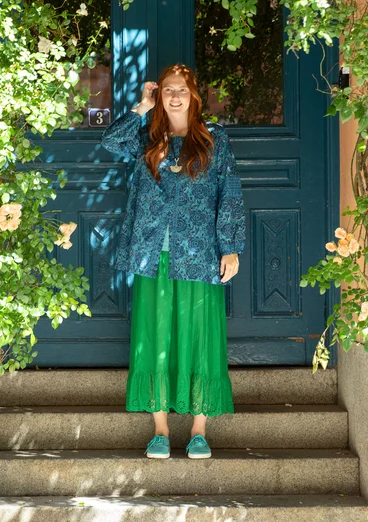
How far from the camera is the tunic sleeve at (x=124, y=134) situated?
4.34m

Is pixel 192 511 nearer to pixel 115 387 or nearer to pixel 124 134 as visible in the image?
pixel 115 387

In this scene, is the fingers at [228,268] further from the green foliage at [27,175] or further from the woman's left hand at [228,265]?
the green foliage at [27,175]

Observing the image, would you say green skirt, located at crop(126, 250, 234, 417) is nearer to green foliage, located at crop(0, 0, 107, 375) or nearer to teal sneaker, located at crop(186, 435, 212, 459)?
teal sneaker, located at crop(186, 435, 212, 459)

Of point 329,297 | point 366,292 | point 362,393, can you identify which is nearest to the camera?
point 366,292

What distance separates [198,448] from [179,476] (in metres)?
0.16

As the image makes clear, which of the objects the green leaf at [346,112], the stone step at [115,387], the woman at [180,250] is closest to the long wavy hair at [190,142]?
the woman at [180,250]

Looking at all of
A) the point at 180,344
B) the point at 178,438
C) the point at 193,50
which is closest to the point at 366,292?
the point at 180,344

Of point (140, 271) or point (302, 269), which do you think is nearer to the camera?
point (140, 271)

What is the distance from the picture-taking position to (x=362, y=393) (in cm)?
427

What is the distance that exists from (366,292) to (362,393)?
0.70m

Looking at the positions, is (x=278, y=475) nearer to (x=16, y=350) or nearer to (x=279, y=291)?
(x=279, y=291)

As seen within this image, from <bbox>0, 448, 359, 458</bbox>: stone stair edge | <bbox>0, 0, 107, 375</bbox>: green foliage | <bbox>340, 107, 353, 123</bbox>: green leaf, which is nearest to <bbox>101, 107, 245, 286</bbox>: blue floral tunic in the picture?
<bbox>0, 0, 107, 375</bbox>: green foliage

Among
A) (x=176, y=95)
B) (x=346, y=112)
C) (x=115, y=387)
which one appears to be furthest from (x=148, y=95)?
(x=115, y=387)

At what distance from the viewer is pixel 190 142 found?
14.3 ft
